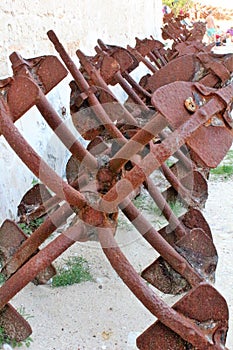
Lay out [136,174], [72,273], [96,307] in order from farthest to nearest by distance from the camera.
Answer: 1. [72,273]
2. [96,307]
3. [136,174]

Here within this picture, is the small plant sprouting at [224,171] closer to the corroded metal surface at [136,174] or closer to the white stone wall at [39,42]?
the white stone wall at [39,42]

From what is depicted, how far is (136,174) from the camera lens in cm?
127

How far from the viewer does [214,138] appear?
1253mm

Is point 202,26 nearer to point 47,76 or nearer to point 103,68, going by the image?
point 103,68

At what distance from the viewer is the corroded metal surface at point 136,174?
1249 mm

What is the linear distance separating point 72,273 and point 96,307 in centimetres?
21

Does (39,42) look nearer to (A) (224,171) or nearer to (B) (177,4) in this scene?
(A) (224,171)

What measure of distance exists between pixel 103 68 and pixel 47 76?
1.67ft

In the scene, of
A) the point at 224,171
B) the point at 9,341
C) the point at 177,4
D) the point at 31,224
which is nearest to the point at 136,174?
the point at 9,341

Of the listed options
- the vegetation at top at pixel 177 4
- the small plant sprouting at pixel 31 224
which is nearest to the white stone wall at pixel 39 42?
the small plant sprouting at pixel 31 224

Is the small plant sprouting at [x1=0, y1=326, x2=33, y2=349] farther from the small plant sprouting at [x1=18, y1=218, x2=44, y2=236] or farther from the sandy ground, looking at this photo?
the small plant sprouting at [x1=18, y1=218, x2=44, y2=236]

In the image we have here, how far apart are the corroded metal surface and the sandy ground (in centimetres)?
9

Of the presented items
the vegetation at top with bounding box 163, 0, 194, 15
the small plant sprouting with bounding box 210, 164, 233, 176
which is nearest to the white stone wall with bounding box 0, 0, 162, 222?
the small plant sprouting with bounding box 210, 164, 233, 176

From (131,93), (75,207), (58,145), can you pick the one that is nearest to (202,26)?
(58,145)
